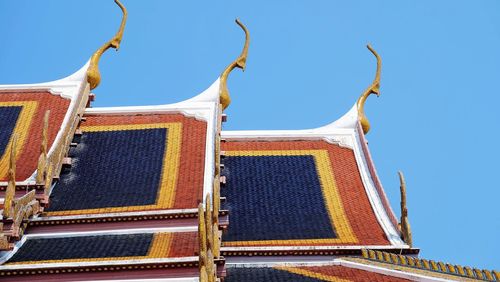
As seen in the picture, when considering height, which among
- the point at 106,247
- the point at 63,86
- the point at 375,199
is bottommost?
the point at 106,247

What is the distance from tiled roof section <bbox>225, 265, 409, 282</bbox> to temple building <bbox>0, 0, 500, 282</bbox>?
39 millimetres

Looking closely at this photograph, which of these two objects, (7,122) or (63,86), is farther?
(63,86)

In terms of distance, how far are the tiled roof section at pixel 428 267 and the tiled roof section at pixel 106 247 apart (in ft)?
11.8

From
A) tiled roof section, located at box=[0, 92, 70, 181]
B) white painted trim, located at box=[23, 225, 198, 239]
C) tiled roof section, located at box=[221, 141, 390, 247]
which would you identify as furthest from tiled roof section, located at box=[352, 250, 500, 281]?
tiled roof section, located at box=[0, 92, 70, 181]

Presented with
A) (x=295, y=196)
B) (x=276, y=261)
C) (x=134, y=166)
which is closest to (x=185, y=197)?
(x=276, y=261)

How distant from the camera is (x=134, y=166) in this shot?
69.5ft

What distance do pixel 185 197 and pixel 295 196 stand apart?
12.3ft

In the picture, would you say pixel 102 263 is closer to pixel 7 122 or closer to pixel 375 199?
pixel 7 122

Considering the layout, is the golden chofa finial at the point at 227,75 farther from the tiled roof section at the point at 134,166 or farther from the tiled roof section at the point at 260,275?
the tiled roof section at the point at 260,275

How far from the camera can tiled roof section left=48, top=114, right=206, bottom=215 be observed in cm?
1908

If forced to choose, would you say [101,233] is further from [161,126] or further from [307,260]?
[161,126]

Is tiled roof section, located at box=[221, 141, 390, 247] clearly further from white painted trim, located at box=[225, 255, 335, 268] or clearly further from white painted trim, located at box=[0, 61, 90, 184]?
white painted trim, located at box=[0, 61, 90, 184]

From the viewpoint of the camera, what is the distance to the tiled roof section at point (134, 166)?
1908cm

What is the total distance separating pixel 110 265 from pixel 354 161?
9.94 meters
